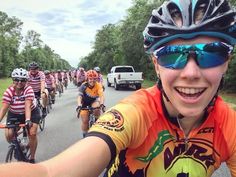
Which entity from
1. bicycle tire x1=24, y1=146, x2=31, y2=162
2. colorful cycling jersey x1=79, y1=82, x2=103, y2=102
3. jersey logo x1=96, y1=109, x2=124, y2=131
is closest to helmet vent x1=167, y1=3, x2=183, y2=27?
jersey logo x1=96, y1=109, x2=124, y2=131

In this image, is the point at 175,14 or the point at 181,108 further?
the point at 175,14

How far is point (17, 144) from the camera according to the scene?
796 centimetres

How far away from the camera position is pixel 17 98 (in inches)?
329

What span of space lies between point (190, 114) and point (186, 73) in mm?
232

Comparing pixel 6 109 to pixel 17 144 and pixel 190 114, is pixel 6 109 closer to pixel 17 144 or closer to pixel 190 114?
pixel 17 144

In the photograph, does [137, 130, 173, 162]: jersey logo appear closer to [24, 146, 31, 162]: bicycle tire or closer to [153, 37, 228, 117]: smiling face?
[153, 37, 228, 117]: smiling face

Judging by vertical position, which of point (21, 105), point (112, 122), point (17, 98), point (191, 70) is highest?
point (191, 70)

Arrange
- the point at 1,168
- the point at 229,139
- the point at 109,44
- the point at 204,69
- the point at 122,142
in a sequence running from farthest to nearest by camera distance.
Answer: the point at 109,44, the point at 229,139, the point at 204,69, the point at 122,142, the point at 1,168

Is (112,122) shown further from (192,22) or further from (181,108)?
(192,22)

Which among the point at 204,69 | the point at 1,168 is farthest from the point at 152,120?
the point at 1,168

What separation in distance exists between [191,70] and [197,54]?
10 cm

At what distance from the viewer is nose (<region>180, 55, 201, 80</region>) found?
221 centimetres

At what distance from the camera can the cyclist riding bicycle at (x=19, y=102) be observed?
808cm

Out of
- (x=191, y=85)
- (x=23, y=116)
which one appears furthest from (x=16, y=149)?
(x=191, y=85)
